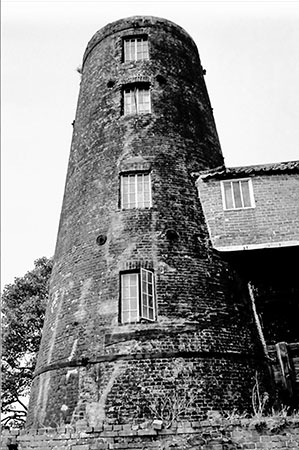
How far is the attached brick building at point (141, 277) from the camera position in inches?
435

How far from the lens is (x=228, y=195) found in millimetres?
14023

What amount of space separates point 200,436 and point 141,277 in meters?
4.84

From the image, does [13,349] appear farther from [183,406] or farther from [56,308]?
[183,406]

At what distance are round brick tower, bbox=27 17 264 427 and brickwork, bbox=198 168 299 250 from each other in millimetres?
548

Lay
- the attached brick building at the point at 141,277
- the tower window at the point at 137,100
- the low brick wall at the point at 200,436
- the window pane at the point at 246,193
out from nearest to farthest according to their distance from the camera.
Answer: the low brick wall at the point at 200,436, the attached brick building at the point at 141,277, the window pane at the point at 246,193, the tower window at the point at 137,100

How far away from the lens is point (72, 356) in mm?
11898

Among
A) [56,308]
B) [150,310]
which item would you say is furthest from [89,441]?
[56,308]

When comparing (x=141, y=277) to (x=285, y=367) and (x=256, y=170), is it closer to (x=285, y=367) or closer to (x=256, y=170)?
(x=285, y=367)

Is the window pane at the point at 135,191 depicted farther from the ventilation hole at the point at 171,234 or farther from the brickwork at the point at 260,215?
the brickwork at the point at 260,215

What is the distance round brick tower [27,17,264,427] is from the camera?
11062 millimetres

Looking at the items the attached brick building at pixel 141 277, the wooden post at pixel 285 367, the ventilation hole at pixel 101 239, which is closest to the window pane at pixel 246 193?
the attached brick building at pixel 141 277

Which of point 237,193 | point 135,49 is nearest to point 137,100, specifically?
point 135,49

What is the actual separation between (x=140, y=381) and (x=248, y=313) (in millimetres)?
4114

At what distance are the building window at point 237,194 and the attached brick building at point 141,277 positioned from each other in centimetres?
36
